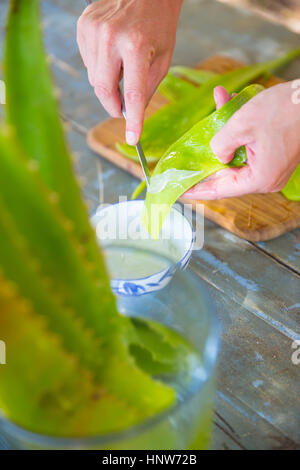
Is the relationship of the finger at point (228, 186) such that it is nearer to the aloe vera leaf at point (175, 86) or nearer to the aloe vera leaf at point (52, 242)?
the aloe vera leaf at point (175, 86)

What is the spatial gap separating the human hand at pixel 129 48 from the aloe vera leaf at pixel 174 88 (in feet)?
0.51

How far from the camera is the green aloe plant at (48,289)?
29 cm

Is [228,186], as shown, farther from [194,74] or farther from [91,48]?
[194,74]

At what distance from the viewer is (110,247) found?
48 cm

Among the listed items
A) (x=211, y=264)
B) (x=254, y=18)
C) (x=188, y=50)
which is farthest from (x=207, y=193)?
(x=254, y=18)

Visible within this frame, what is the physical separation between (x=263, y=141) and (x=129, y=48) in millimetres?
259

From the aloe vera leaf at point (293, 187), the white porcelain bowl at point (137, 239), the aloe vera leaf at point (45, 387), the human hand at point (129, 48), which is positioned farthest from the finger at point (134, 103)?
the aloe vera leaf at point (45, 387)

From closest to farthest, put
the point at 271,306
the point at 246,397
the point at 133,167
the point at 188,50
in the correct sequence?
the point at 246,397 → the point at 271,306 → the point at 133,167 → the point at 188,50

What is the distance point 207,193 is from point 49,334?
535mm

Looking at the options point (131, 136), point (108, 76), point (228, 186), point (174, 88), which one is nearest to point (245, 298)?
point (228, 186)

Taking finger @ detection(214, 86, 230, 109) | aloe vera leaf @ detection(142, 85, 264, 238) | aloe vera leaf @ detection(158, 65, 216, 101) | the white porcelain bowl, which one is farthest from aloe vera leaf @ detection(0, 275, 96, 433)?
aloe vera leaf @ detection(158, 65, 216, 101)

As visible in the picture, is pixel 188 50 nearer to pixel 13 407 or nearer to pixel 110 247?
pixel 110 247

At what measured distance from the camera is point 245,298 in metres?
0.73

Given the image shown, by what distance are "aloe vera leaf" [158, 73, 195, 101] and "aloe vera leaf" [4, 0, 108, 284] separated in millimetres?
811
